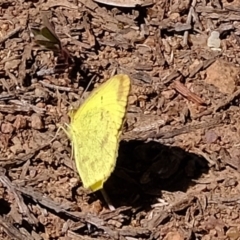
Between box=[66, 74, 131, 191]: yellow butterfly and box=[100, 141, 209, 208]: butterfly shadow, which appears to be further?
box=[100, 141, 209, 208]: butterfly shadow

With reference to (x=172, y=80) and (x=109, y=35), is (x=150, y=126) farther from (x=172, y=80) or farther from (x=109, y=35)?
(x=109, y=35)

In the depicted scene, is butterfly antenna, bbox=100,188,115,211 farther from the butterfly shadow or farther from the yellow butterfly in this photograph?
the yellow butterfly

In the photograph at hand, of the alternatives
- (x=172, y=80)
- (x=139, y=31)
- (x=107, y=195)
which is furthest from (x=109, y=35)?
(x=107, y=195)

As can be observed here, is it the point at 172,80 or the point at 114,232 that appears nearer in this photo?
the point at 114,232

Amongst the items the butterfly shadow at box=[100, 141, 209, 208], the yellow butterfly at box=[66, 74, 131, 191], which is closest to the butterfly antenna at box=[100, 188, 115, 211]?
the butterfly shadow at box=[100, 141, 209, 208]

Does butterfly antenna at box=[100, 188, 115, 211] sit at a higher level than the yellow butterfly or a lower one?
lower

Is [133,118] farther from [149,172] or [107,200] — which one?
[107,200]

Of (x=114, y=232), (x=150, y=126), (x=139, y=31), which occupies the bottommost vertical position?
(x=114, y=232)
